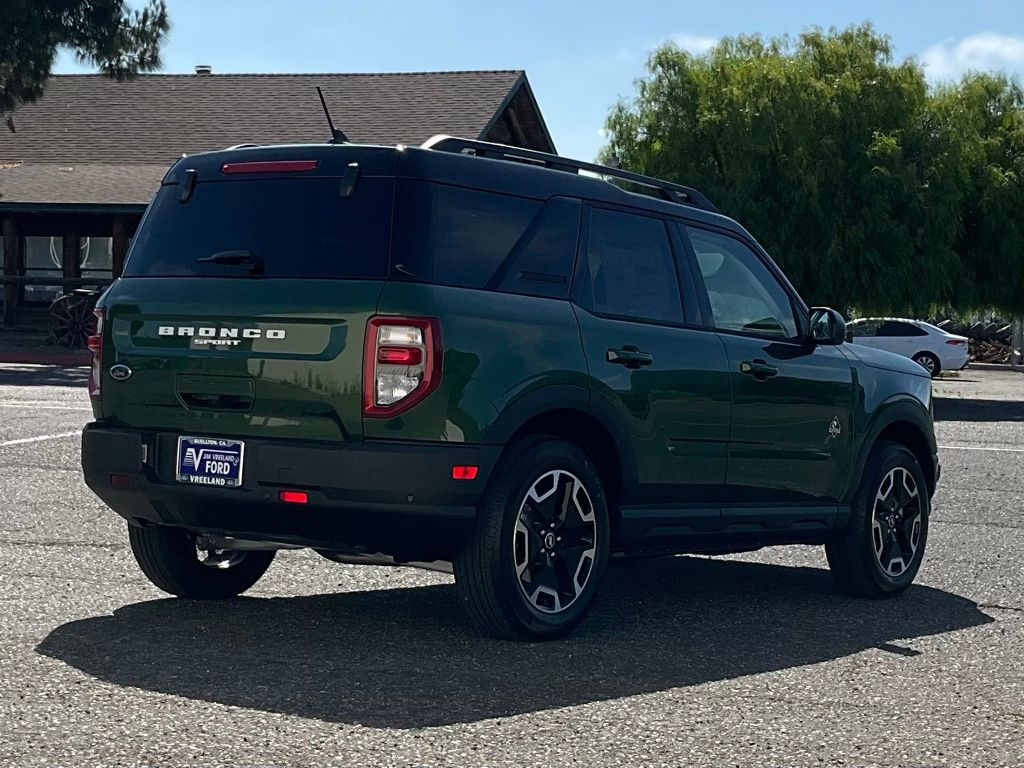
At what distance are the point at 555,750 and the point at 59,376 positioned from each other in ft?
78.1

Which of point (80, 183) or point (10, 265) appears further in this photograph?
point (10, 265)

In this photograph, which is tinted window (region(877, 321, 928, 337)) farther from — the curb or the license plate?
the license plate

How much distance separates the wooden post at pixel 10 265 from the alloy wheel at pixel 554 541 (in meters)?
35.1

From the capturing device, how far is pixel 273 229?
22.9ft

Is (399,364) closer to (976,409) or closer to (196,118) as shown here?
(976,409)

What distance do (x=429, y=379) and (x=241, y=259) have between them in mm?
1053

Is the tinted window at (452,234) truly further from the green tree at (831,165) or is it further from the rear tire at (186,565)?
the green tree at (831,165)

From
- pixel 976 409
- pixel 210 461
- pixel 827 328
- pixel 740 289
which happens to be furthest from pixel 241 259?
pixel 976 409

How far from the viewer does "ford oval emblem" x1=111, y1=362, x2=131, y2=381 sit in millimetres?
7062

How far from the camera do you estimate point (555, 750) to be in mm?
5242

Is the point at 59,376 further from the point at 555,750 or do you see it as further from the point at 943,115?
the point at 555,750

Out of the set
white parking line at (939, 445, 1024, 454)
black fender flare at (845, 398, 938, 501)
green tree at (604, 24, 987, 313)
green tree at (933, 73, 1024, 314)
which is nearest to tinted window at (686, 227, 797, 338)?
black fender flare at (845, 398, 938, 501)

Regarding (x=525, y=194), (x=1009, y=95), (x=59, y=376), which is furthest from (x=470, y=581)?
(x=1009, y=95)

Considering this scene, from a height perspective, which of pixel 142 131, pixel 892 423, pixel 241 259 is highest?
pixel 142 131
